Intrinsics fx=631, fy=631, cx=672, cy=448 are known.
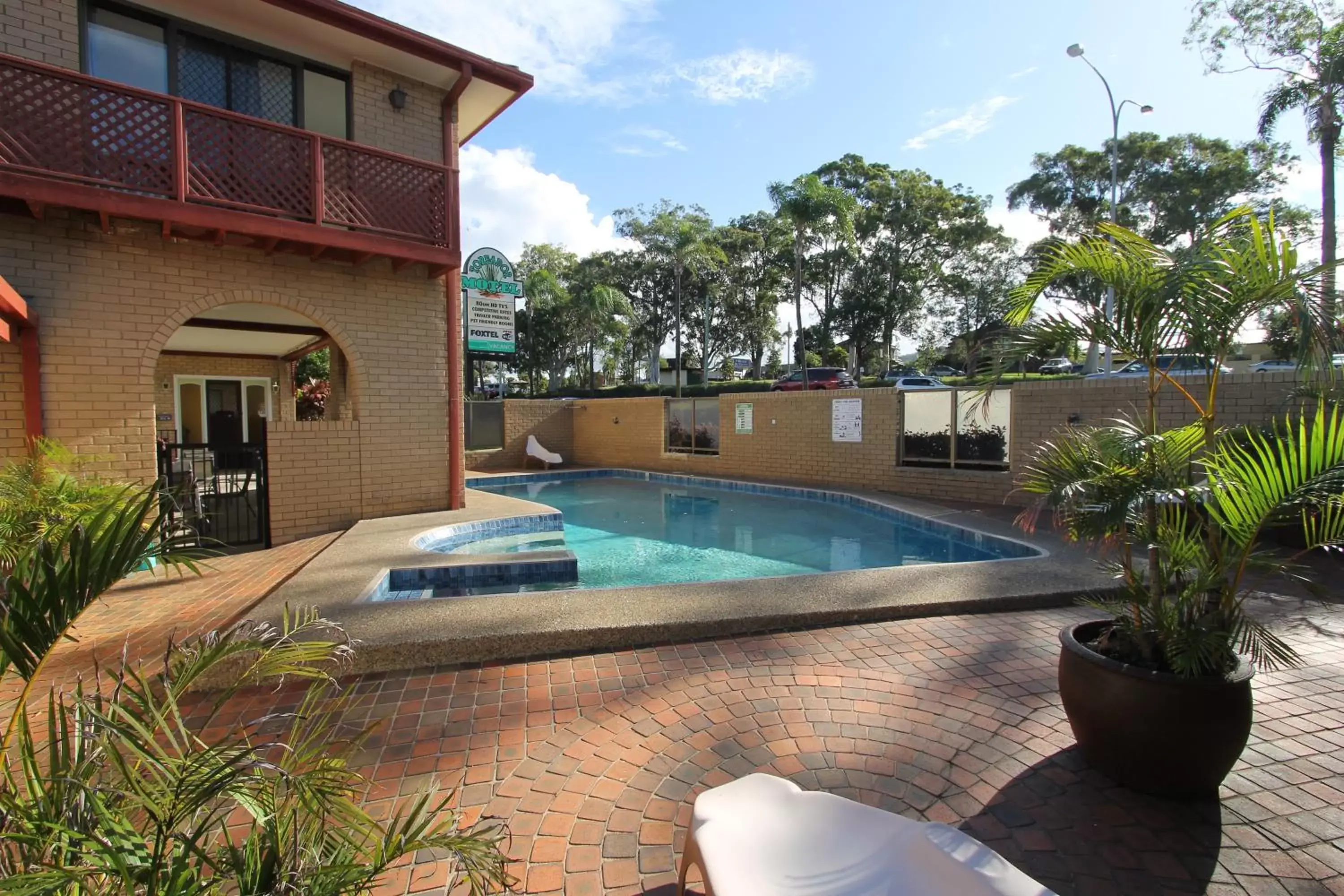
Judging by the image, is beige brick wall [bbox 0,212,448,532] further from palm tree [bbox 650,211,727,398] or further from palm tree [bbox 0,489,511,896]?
palm tree [bbox 650,211,727,398]

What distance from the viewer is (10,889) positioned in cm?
109

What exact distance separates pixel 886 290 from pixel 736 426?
27.0 metres

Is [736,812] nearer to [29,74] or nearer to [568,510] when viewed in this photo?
[29,74]

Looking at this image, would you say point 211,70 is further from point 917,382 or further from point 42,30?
point 917,382

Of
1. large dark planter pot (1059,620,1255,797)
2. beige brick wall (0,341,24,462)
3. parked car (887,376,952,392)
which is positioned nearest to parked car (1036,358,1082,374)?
parked car (887,376,952,392)

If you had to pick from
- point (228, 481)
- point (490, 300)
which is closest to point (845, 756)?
point (228, 481)

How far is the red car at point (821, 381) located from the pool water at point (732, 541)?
49.8ft

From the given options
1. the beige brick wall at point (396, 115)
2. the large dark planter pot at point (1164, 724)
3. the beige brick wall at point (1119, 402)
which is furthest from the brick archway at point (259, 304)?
the large dark planter pot at point (1164, 724)

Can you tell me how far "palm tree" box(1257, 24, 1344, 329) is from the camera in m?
16.6

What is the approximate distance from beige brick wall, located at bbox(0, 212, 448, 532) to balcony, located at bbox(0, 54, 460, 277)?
0.29m

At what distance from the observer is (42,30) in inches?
248

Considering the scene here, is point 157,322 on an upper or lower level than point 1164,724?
upper

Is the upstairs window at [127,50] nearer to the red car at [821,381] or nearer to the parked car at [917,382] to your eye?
the red car at [821,381]

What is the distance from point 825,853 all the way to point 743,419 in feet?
43.8
